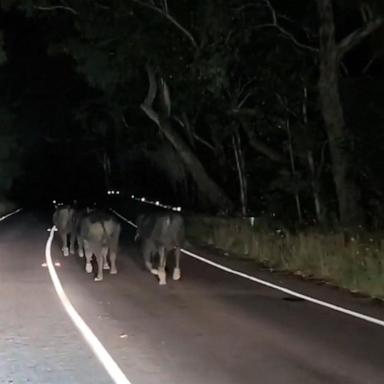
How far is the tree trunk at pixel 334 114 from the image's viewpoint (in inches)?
959

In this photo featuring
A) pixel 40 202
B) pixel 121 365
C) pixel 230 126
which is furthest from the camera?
pixel 40 202

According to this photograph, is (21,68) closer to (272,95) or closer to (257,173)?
(257,173)

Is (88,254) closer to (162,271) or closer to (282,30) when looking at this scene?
(162,271)

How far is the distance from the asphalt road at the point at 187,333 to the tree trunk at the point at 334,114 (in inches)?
232

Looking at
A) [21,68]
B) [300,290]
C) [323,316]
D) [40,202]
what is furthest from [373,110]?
[40,202]

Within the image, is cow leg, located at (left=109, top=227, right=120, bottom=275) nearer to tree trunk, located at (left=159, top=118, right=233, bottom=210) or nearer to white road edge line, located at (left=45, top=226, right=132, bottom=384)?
white road edge line, located at (left=45, top=226, right=132, bottom=384)

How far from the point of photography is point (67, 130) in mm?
74375

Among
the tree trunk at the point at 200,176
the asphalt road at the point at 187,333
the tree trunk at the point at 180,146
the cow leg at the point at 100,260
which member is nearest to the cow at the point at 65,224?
the cow leg at the point at 100,260

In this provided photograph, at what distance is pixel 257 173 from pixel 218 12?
41.2 ft

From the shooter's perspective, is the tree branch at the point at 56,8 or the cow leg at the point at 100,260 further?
the tree branch at the point at 56,8

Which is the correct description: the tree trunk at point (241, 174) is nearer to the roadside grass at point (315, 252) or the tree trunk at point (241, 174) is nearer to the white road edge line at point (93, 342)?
the roadside grass at point (315, 252)

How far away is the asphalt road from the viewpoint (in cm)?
977

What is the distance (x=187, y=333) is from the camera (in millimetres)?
12266

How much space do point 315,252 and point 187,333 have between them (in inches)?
343
